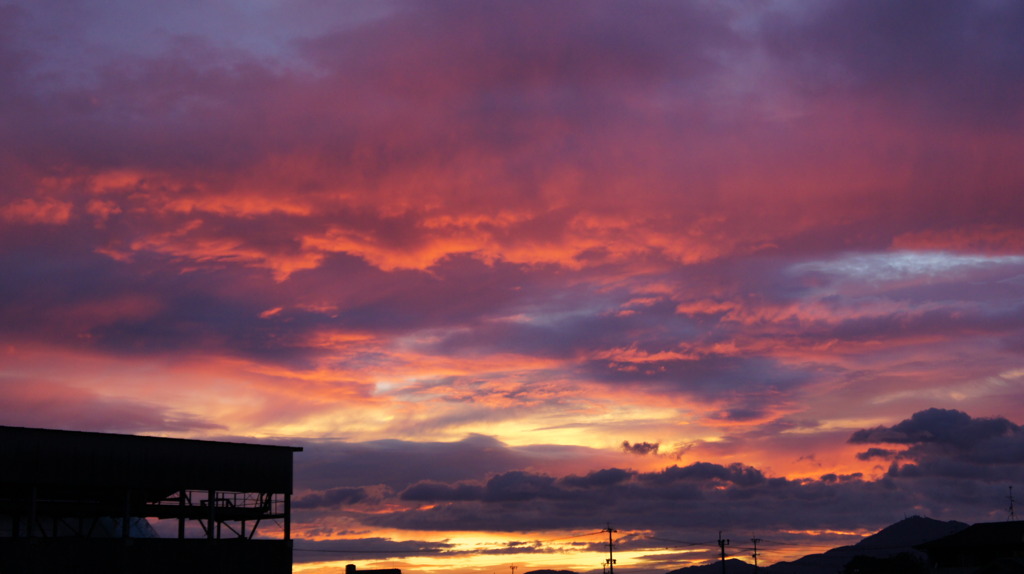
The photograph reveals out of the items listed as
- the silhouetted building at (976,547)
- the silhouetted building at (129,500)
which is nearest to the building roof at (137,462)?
the silhouetted building at (129,500)

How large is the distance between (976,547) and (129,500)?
97.1 metres

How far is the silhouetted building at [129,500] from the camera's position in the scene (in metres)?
57.8

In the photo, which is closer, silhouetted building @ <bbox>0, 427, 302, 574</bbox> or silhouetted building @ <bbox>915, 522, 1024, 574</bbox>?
silhouetted building @ <bbox>0, 427, 302, 574</bbox>

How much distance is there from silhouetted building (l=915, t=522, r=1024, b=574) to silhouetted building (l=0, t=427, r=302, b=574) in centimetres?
8171

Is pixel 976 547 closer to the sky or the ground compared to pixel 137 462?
closer to the ground

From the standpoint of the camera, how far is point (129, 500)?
6156cm

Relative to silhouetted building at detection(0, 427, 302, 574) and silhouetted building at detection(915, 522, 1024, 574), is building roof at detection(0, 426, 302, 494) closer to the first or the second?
silhouetted building at detection(0, 427, 302, 574)

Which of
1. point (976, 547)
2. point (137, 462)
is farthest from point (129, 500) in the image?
point (976, 547)

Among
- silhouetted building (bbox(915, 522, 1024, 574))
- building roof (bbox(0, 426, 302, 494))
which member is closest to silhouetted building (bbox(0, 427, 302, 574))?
building roof (bbox(0, 426, 302, 494))

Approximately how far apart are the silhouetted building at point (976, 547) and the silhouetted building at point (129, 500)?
8171 centimetres

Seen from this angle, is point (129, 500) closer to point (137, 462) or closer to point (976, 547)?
point (137, 462)

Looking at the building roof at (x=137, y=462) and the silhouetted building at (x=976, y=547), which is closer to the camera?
the building roof at (x=137, y=462)

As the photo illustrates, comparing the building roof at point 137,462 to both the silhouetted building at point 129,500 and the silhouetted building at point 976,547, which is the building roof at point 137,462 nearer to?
the silhouetted building at point 129,500

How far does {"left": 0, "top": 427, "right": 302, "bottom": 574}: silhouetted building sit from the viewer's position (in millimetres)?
57750
